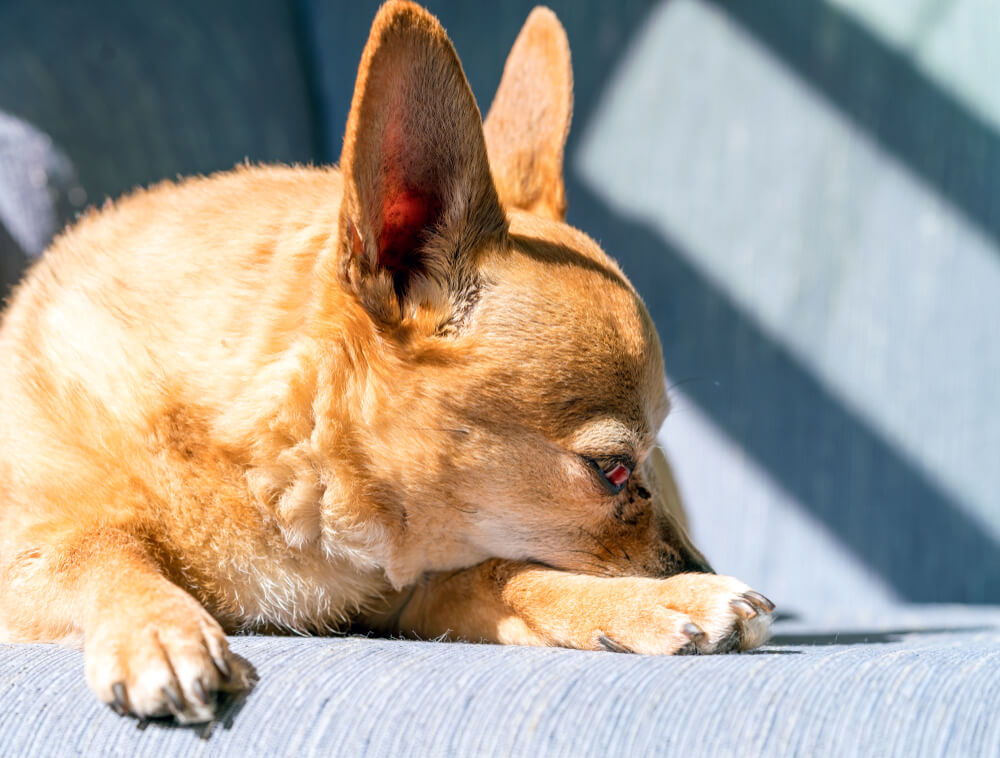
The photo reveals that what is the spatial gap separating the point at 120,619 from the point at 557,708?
1.76 feet

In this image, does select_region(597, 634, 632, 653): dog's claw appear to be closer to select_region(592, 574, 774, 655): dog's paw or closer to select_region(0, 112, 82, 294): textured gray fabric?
select_region(592, 574, 774, 655): dog's paw

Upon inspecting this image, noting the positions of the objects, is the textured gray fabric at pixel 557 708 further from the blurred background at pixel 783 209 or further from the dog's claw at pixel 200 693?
the blurred background at pixel 783 209

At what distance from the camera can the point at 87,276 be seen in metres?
1.62

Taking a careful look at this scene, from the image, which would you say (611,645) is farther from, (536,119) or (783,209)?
(783,209)

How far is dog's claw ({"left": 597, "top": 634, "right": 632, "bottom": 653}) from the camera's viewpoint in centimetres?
132

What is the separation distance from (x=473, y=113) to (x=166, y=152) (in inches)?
60.4

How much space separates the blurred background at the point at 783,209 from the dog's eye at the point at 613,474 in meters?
1.46

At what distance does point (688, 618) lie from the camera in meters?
1.29

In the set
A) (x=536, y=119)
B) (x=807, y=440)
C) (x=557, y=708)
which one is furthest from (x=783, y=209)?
(x=557, y=708)

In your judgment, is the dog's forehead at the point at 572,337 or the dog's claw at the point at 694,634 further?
the dog's forehead at the point at 572,337

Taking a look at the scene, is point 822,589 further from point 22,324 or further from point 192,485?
point 22,324

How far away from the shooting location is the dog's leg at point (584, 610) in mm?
1288

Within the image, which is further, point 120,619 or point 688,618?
point 688,618

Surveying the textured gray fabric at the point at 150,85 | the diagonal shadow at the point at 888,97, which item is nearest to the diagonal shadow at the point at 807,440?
the diagonal shadow at the point at 888,97
